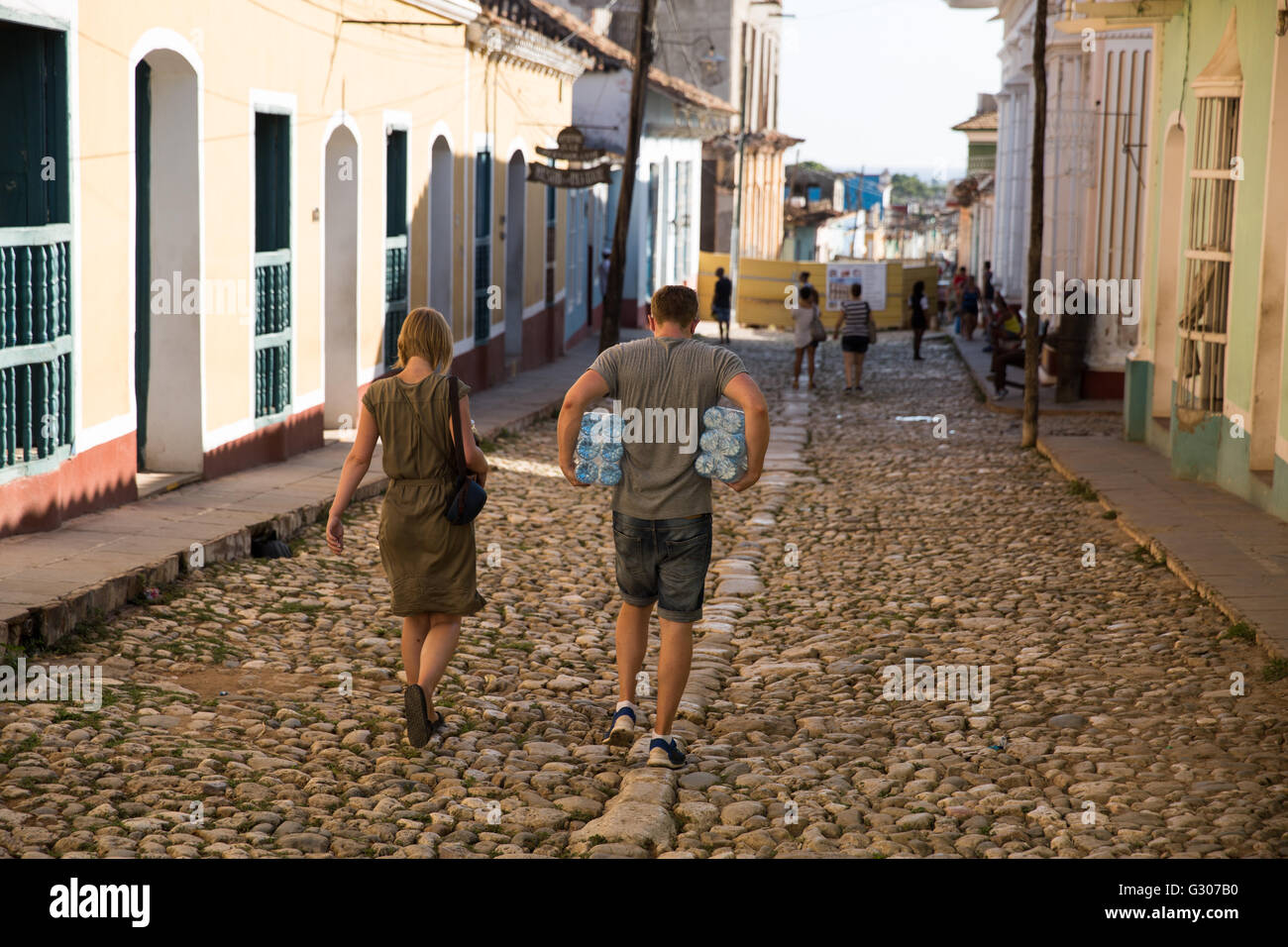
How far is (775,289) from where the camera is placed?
34.5 metres

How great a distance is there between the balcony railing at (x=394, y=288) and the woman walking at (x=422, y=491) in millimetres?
9061

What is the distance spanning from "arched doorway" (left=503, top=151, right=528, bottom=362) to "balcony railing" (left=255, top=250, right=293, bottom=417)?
844 centimetres

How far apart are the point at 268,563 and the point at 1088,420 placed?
10.1m

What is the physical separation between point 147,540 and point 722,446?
4044mm

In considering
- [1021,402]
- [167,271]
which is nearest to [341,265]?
[167,271]

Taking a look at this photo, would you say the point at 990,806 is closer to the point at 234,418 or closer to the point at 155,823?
the point at 155,823

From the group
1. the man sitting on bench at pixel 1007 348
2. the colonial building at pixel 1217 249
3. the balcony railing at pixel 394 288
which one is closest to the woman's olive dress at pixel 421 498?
the colonial building at pixel 1217 249

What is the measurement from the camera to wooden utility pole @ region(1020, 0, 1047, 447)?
13641 millimetres

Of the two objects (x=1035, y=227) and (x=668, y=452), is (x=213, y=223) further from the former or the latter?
(x=1035, y=227)

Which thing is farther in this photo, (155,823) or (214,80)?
(214,80)

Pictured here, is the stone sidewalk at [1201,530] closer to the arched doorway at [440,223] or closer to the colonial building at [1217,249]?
the colonial building at [1217,249]

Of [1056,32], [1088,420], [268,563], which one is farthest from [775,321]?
[268,563]

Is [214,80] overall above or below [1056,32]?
below

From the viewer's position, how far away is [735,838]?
475 centimetres
